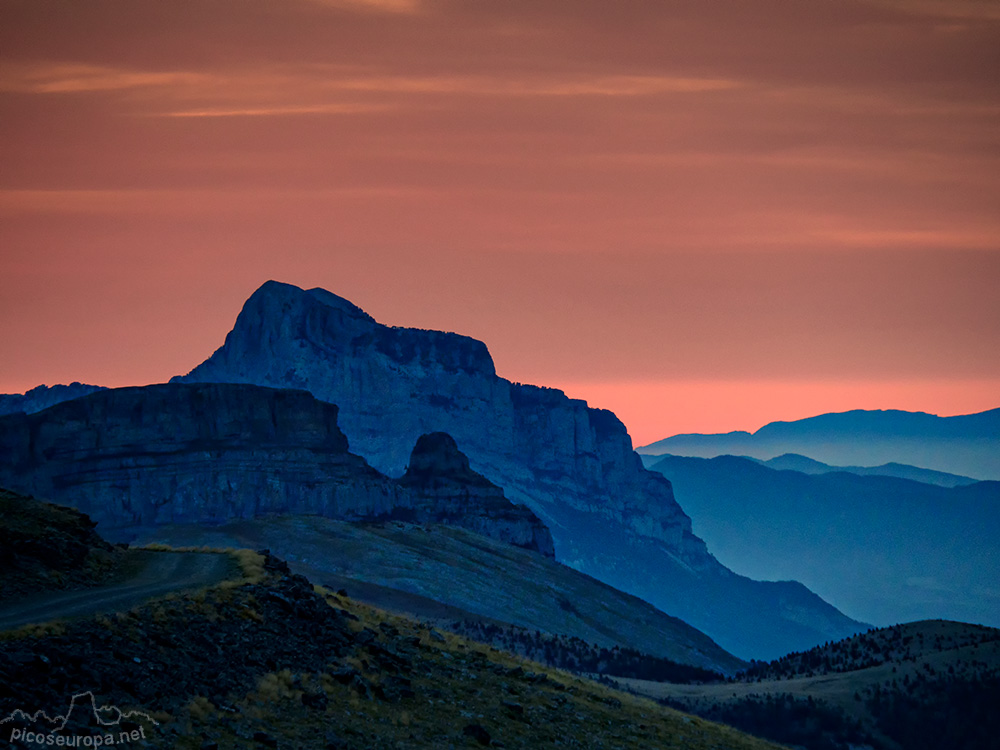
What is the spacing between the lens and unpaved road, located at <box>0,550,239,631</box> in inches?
1521

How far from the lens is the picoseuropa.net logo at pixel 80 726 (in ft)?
97.8

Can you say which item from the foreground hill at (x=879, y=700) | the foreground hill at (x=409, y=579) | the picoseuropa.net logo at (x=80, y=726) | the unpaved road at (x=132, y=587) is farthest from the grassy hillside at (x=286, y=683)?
the foreground hill at (x=409, y=579)

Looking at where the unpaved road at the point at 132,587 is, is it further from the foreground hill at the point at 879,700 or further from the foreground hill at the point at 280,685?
the foreground hill at the point at 879,700

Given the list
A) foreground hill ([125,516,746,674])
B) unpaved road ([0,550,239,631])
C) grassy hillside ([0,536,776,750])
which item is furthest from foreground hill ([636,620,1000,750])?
foreground hill ([125,516,746,674])

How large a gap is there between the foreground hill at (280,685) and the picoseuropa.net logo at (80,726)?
36 millimetres

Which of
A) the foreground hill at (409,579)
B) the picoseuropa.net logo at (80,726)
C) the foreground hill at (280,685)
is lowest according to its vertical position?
the picoseuropa.net logo at (80,726)

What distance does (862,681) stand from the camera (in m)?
102

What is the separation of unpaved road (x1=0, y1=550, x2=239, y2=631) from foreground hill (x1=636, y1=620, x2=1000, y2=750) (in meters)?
47.4

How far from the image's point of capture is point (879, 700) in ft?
320

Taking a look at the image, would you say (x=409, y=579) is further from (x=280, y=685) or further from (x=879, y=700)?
(x=280, y=685)

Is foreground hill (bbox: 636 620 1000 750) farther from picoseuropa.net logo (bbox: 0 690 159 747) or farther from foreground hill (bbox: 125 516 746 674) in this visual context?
picoseuropa.net logo (bbox: 0 690 159 747)

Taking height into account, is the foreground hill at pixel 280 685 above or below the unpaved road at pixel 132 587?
below

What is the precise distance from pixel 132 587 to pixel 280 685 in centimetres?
895

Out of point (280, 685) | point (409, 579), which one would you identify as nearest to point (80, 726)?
point (280, 685)
